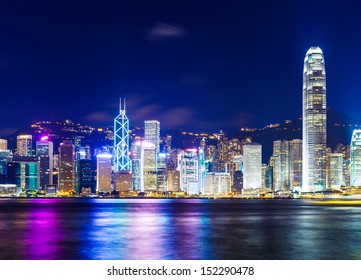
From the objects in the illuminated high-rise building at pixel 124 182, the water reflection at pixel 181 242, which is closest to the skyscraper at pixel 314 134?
the illuminated high-rise building at pixel 124 182

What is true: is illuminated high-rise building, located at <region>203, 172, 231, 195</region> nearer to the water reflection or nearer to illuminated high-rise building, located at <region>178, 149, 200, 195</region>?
illuminated high-rise building, located at <region>178, 149, 200, 195</region>

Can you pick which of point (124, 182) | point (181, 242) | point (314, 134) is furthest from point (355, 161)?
point (181, 242)

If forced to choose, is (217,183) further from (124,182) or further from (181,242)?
(181,242)

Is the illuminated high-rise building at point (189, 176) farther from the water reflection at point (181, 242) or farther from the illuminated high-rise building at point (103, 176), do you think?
the water reflection at point (181, 242)

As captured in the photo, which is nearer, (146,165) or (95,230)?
(95,230)

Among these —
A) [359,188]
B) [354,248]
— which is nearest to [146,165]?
[359,188]

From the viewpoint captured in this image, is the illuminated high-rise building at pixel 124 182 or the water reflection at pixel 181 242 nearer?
the water reflection at pixel 181 242
